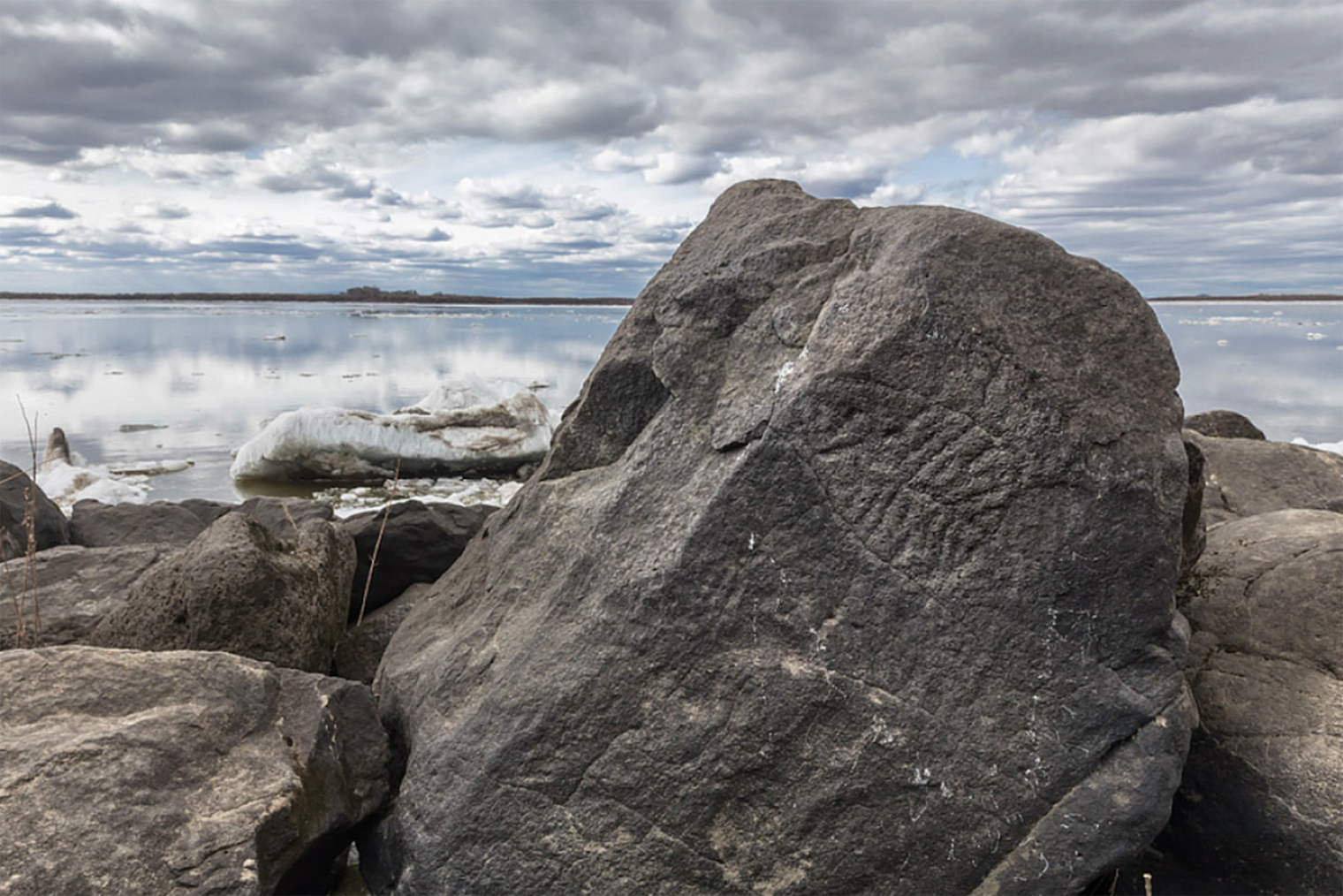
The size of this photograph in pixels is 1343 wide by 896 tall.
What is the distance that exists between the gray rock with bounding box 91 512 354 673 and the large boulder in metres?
1.28

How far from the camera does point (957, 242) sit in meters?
2.94

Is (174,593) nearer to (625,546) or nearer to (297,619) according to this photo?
(297,619)

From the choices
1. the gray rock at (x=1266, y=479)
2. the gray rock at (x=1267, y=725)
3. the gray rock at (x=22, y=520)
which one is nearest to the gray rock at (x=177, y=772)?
the gray rock at (x=1267, y=725)

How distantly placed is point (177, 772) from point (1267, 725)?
366 centimetres

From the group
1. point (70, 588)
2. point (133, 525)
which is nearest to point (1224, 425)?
point (70, 588)

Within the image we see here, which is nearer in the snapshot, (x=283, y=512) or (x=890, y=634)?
(x=890, y=634)

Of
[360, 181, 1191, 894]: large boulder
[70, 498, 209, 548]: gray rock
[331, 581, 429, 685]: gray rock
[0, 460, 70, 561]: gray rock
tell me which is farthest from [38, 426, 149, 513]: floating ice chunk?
[360, 181, 1191, 894]: large boulder

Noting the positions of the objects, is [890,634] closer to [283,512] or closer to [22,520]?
[283,512]

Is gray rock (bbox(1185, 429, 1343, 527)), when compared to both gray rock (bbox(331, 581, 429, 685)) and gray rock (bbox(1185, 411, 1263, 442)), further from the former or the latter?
gray rock (bbox(331, 581, 429, 685))

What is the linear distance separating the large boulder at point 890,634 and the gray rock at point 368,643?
175 centimetres

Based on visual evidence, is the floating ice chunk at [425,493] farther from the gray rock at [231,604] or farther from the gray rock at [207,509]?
the gray rock at [231,604]

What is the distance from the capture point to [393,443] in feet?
39.8

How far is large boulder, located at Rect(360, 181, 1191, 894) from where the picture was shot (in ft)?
9.22

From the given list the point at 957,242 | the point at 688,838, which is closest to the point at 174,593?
the point at 688,838
